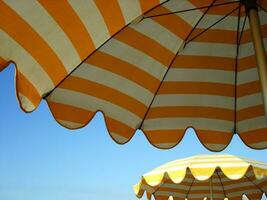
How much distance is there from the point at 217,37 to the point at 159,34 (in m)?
0.56

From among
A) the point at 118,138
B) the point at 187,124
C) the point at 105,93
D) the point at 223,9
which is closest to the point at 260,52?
the point at 223,9

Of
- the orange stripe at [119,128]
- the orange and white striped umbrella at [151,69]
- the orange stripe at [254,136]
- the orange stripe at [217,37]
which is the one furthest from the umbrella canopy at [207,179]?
the orange stripe at [217,37]

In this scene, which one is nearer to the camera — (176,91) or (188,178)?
(176,91)

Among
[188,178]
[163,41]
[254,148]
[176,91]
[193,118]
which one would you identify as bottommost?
[188,178]

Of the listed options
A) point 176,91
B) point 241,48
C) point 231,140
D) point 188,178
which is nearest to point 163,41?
point 176,91

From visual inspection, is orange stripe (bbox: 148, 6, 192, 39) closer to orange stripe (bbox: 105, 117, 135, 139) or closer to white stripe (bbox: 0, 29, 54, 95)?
orange stripe (bbox: 105, 117, 135, 139)

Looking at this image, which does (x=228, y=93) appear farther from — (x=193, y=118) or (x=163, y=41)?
(x=163, y=41)

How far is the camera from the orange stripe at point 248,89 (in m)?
3.29

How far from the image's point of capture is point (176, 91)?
10.8 ft

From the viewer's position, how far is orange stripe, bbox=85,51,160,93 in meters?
2.88

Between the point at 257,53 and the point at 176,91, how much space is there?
3.20 feet

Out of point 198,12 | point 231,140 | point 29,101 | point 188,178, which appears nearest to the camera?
point 29,101

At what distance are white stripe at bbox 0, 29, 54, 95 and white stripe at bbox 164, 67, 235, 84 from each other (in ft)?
4.15

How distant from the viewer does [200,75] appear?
3252 mm
